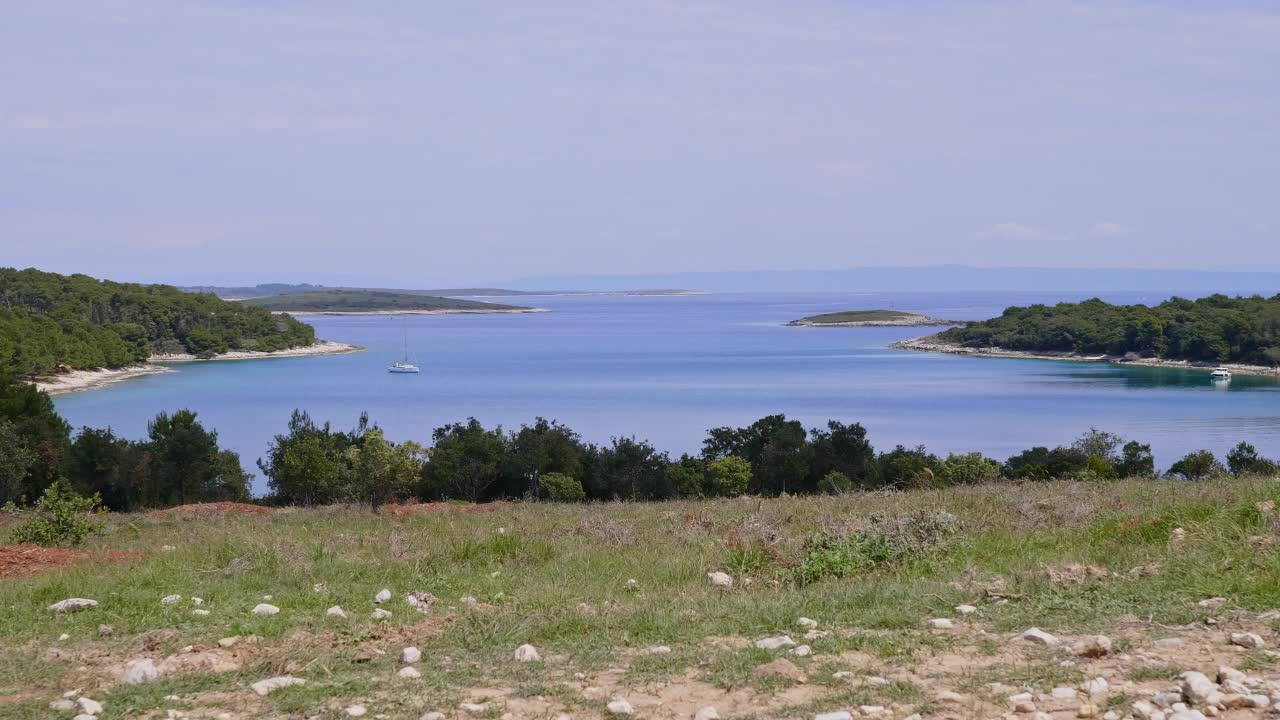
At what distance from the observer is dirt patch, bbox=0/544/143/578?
910 cm

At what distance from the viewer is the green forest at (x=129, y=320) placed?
118m

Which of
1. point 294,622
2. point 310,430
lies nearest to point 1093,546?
point 294,622

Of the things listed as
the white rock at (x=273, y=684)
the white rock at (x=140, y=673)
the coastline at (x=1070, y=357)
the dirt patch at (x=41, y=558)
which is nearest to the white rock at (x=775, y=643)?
the white rock at (x=273, y=684)

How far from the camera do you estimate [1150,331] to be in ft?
409

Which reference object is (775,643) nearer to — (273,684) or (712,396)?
(273,684)

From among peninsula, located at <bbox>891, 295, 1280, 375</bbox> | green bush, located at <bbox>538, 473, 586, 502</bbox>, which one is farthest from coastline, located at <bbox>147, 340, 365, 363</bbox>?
green bush, located at <bbox>538, 473, 586, 502</bbox>

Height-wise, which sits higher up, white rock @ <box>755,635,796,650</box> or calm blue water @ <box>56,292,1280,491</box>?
white rock @ <box>755,635,796,650</box>

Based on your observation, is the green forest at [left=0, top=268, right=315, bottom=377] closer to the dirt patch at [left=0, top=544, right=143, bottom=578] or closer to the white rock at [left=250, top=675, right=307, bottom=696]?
the dirt patch at [left=0, top=544, right=143, bottom=578]

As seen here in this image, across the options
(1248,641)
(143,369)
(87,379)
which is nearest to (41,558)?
(1248,641)

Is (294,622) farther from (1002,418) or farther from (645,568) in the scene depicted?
(1002,418)

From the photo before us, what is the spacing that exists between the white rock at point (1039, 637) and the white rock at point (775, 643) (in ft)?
3.81

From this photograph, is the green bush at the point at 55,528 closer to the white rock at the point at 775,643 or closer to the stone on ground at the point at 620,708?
the white rock at the point at 775,643

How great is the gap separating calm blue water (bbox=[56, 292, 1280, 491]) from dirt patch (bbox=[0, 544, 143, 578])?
1855 inches

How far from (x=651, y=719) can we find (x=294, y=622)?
282 centimetres
